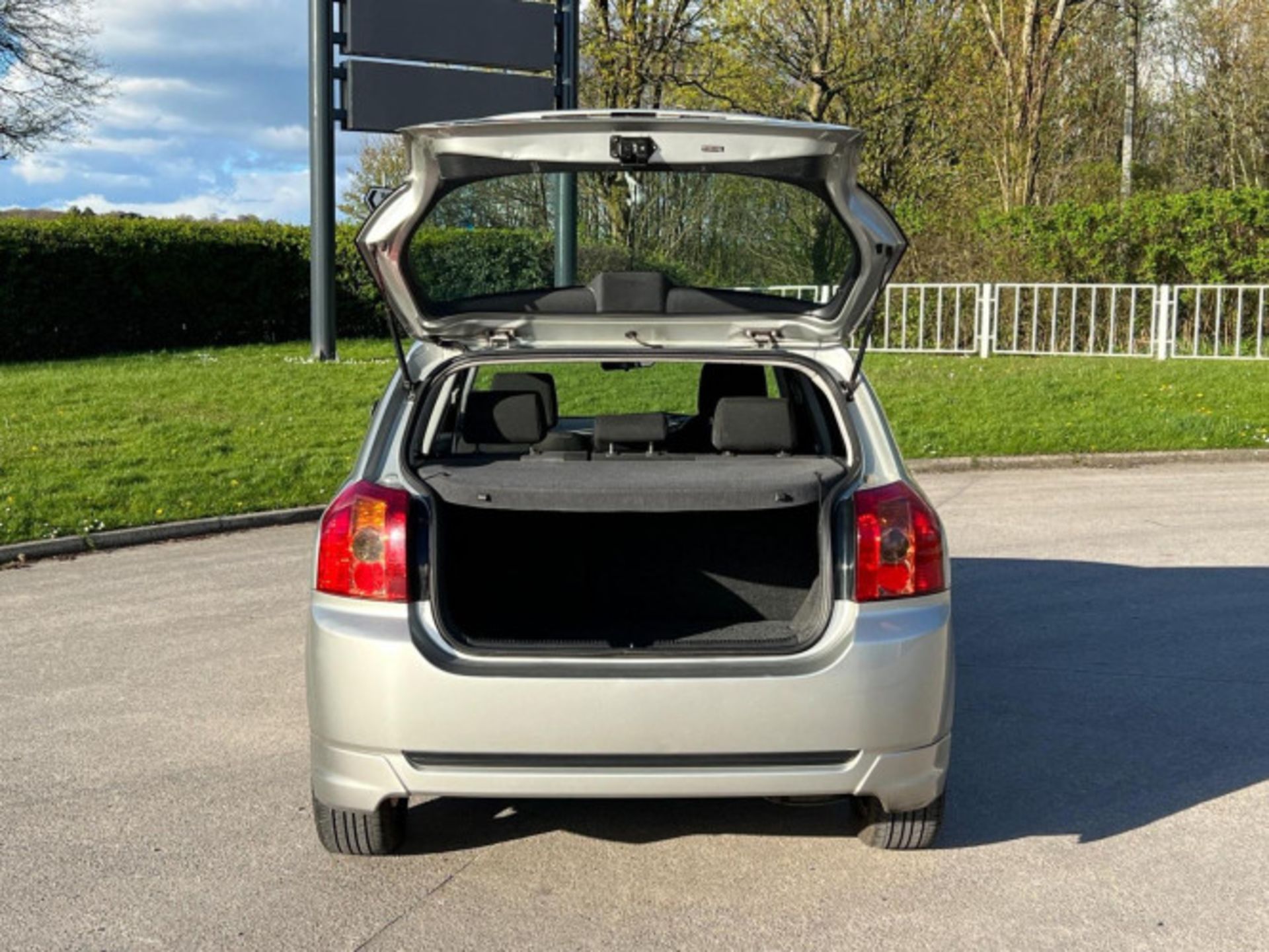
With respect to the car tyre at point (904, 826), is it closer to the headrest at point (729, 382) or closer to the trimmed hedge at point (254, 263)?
the headrest at point (729, 382)

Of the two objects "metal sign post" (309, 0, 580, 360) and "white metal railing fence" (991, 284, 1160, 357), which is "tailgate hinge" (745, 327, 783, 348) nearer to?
"metal sign post" (309, 0, 580, 360)

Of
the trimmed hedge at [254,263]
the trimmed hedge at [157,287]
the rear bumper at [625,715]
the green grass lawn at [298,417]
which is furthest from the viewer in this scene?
the trimmed hedge at [254,263]

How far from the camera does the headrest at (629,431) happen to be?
16.2ft

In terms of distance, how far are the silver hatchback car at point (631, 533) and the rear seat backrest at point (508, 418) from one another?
0.01 meters

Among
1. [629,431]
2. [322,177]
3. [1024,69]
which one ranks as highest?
[1024,69]

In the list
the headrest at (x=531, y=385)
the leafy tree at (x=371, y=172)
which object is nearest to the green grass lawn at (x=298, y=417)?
the headrest at (x=531, y=385)

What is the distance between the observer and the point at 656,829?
4.36 m

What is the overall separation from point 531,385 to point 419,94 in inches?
580

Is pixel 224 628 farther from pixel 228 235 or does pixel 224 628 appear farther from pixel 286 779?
pixel 228 235

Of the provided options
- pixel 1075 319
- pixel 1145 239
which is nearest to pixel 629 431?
pixel 1075 319

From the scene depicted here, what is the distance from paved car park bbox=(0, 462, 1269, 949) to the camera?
3.63m

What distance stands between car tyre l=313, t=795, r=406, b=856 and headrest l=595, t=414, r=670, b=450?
1.48m

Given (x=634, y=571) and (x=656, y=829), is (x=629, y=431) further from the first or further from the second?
(x=656, y=829)

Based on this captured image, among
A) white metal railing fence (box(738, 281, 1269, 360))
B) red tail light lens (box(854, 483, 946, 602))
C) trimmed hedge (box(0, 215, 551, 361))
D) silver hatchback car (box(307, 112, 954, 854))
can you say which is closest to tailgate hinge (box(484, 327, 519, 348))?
silver hatchback car (box(307, 112, 954, 854))
